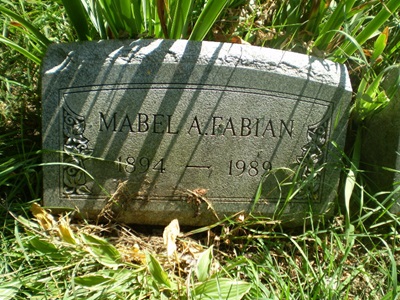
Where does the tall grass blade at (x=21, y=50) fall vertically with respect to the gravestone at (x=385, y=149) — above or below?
above

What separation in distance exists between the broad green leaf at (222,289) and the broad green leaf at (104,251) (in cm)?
29

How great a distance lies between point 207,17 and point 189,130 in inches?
15.7

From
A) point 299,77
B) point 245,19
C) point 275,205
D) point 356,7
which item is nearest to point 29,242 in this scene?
point 275,205

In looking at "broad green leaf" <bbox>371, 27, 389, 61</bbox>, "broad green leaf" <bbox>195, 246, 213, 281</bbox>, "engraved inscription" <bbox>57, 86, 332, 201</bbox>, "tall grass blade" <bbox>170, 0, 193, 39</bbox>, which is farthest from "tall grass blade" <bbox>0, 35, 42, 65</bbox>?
"broad green leaf" <bbox>371, 27, 389, 61</bbox>

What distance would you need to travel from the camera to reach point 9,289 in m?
1.62

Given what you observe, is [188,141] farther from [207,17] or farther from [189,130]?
[207,17]

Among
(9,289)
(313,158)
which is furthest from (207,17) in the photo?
(9,289)

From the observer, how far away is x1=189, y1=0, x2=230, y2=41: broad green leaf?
73.2 inches

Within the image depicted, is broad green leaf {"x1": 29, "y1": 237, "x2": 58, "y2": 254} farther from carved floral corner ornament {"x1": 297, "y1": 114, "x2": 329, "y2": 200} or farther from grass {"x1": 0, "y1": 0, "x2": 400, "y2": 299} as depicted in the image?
carved floral corner ornament {"x1": 297, "y1": 114, "x2": 329, "y2": 200}

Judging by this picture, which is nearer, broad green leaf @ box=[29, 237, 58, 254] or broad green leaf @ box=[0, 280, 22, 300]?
broad green leaf @ box=[0, 280, 22, 300]

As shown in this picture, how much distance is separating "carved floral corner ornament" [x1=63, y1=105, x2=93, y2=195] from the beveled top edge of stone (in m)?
0.18

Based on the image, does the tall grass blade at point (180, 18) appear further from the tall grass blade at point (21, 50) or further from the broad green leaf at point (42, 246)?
the broad green leaf at point (42, 246)

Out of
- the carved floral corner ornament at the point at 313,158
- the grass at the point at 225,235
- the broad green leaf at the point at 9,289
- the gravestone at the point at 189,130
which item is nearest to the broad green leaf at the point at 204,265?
the grass at the point at 225,235

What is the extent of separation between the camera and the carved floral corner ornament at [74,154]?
72.4 inches
